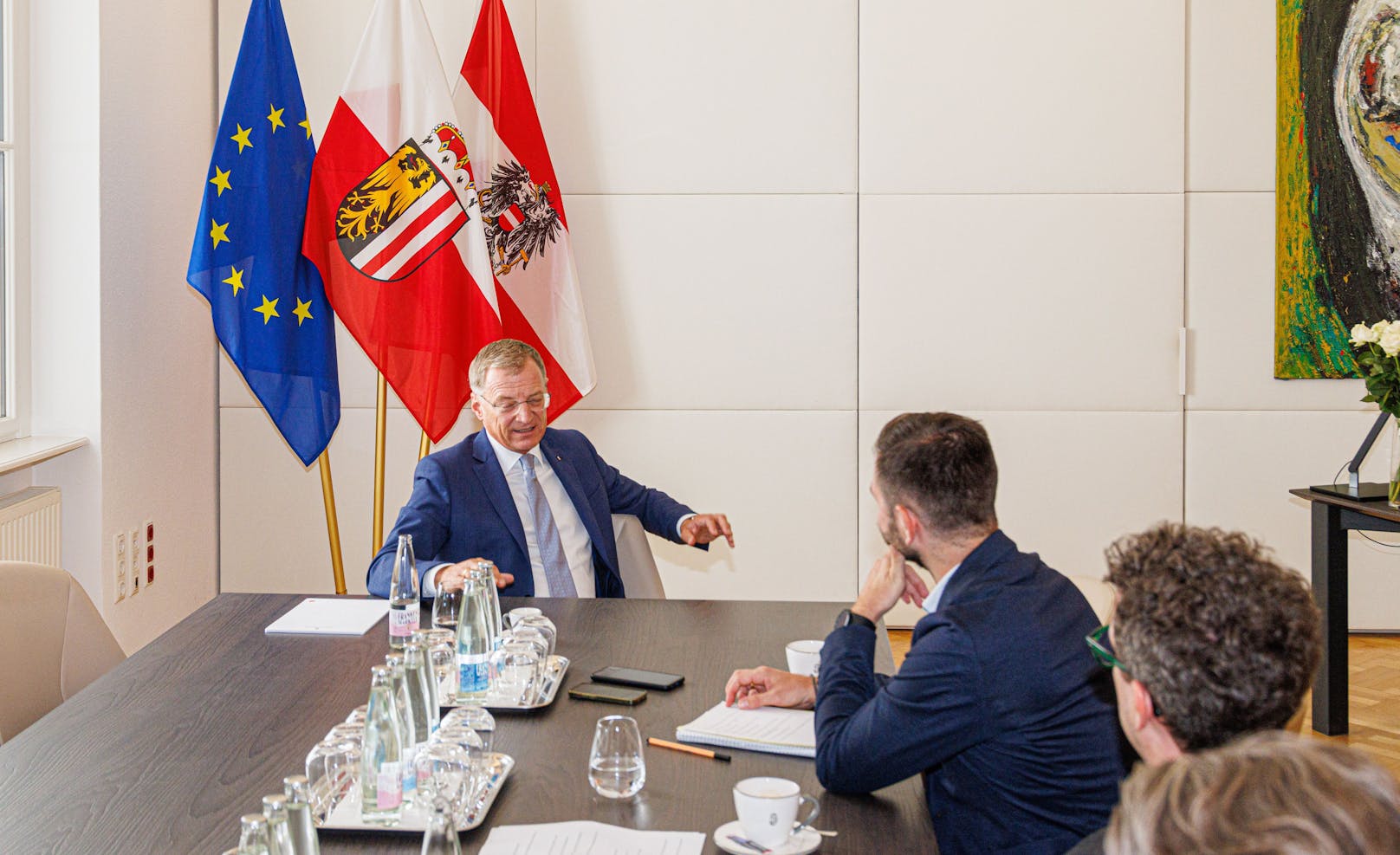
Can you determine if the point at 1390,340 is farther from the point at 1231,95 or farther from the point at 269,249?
the point at 269,249

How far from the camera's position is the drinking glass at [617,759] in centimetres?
171

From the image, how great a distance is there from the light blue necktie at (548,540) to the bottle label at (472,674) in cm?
111

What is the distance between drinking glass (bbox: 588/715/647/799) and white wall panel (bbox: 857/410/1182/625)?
10.9 ft

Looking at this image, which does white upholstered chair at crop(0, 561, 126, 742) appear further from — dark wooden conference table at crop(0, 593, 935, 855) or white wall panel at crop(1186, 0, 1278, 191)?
white wall panel at crop(1186, 0, 1278, 191)

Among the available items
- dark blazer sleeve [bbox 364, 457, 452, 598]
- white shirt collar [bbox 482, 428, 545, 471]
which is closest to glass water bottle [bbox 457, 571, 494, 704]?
dark blazer sleeve [bbox 364, 457, 452, 598]

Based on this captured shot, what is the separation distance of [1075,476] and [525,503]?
8.49 ft

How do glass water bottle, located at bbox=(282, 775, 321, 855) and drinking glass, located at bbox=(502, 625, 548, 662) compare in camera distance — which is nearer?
glass water bottle, located at bbox=(282, 775, 321, 855)

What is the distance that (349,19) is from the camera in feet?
15.9

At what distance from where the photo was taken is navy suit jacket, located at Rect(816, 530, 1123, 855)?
1.72m

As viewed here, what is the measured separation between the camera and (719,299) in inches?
195

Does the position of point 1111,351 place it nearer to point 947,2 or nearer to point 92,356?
point 947,2

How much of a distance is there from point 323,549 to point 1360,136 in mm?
4445

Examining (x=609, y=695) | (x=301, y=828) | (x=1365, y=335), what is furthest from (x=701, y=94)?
(x=301, y=828)

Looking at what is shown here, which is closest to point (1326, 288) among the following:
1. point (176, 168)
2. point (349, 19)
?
point (349, 19)
